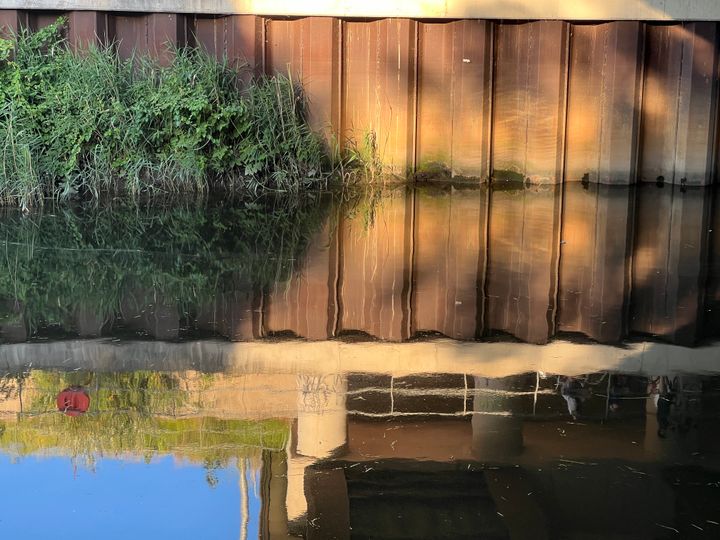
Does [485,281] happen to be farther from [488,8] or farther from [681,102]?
[681,102]

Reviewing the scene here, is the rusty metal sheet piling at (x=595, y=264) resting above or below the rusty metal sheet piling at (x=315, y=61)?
below

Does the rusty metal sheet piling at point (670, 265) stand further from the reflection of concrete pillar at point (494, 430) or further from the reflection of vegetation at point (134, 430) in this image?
the reflection of vegetation at point (134, 430)

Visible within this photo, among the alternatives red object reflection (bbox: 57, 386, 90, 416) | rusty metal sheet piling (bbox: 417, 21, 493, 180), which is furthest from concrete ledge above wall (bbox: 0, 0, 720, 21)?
red object reflection (bbox: 57, 386, 90, 416)

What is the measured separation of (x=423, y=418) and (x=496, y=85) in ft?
30.9

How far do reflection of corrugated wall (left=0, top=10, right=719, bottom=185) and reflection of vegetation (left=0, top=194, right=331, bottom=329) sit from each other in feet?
8.52

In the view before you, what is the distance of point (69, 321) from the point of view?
684 centimetres

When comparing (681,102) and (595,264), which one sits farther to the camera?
(681,102)

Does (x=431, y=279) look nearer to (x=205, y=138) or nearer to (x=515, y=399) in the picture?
(x=515, y=399)

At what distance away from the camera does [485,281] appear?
8188 mm

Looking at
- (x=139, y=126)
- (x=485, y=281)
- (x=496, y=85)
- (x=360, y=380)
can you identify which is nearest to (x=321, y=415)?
(x=360, y=380)

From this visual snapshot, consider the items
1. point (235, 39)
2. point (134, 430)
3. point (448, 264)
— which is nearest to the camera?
point (134, 430)

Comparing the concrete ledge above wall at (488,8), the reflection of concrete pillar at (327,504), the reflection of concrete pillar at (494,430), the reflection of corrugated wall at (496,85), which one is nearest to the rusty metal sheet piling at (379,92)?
the reflection of corrugated wall at (496,85)

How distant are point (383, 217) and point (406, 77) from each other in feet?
11.0

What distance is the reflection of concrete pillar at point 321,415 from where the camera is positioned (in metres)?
4.83
